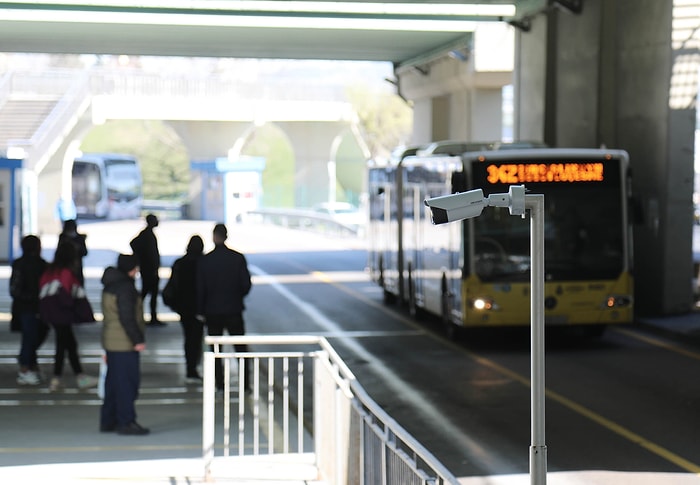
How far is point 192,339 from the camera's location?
17234mm

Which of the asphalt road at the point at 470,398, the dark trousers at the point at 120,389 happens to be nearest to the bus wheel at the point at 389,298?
the asphalt road at the point at 470,398

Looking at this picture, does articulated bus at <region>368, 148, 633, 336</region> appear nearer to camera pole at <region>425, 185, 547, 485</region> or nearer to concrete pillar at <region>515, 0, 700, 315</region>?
concrete pillar at <region>515, 0, 700, 315</region>

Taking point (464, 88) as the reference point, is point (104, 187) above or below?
below

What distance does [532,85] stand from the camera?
94.0 feet

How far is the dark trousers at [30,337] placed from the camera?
54.8ft

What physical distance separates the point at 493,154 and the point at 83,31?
15.3 m

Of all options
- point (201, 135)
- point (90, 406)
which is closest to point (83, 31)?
point (90, 406)

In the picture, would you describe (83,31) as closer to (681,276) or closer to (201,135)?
(681,276)

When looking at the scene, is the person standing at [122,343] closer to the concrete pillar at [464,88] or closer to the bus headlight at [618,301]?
the bus headlight at [618,301]

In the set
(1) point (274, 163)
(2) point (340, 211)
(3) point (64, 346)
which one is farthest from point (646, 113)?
(1) point (274, 163)

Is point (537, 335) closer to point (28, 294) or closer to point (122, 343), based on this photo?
point (122, 343)

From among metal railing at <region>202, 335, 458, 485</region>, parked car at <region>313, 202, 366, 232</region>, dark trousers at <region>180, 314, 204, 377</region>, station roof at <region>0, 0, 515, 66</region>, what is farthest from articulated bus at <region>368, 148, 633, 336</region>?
parked car at <region>313, 202, 366, 232</region>

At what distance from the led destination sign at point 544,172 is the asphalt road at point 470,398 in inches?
98.8

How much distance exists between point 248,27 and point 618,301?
13.5m
